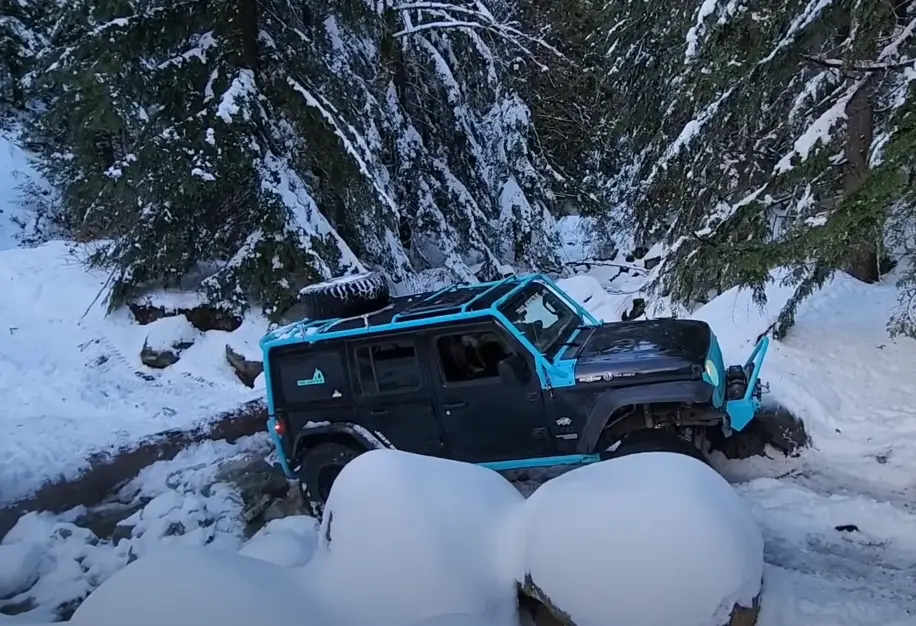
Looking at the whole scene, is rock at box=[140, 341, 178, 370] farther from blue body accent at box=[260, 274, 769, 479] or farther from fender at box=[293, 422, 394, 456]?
fender at box=[293, 422, 394, 456]

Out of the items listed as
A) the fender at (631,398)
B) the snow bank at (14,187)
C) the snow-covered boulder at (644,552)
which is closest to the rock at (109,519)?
the fender at (631,398)

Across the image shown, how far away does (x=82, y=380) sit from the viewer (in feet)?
32.3

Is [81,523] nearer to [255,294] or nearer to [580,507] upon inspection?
[255,294]

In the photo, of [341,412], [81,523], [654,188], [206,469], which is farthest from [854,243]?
[81,523]

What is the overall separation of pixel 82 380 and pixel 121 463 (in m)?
2.67

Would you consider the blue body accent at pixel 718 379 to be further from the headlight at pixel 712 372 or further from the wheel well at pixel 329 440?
the wheel well at pixel 329 440

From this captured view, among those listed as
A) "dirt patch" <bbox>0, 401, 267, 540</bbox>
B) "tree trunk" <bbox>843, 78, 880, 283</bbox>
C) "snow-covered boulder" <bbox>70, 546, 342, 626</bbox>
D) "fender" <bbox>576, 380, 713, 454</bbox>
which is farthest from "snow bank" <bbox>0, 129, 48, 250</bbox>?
"tree trunk" <bbox>843, 78, 880, 283</bbox>

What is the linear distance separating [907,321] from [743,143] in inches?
134

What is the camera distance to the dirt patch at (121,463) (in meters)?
7.04

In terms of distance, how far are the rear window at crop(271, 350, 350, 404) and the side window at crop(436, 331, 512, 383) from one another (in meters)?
1.00

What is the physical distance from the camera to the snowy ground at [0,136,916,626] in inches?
167

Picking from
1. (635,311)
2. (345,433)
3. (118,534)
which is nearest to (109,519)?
(118,534)

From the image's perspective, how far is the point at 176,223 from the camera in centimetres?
1014

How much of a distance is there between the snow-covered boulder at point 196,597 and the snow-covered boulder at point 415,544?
0.24 meters
